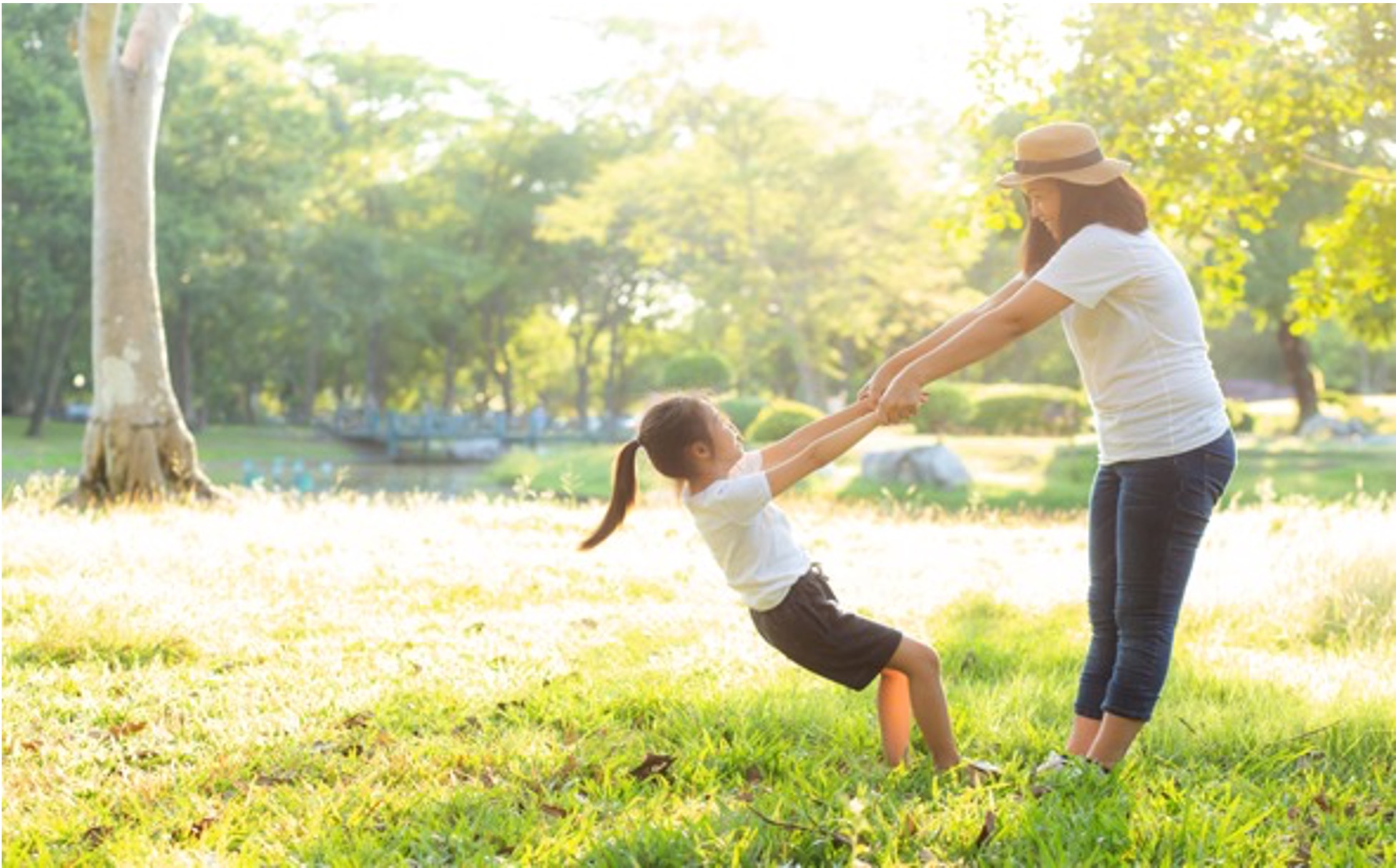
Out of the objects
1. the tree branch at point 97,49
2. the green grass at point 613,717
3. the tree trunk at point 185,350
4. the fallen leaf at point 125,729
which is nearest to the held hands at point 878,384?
the green grass at point 613,717

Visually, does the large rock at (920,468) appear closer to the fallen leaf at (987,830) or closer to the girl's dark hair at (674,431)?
the girl's dark hair at (674,431)

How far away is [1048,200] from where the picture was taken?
4.15m

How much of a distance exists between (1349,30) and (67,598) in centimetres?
848

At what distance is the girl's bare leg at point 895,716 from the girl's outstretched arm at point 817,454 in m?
0.76

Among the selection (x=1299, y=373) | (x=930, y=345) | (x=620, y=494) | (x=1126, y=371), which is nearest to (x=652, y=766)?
(x=620, y=494)

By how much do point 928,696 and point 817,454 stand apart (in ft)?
2.73

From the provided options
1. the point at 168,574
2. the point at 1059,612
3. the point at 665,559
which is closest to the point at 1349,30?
the point at 1059,612

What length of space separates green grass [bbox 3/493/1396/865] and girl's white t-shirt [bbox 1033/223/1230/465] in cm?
102

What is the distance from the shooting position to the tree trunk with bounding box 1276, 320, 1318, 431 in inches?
1277

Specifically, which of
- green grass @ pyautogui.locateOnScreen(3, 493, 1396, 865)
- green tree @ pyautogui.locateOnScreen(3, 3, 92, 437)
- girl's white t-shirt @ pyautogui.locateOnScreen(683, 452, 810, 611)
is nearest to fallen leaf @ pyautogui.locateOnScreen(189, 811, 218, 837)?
green grass @ pyautogui.locateOnScreen(3, 493, 1396, 865)

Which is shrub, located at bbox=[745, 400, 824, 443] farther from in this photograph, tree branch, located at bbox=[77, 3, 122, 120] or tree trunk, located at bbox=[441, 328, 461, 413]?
tree trunk, located at bbox=[441, 328, 461, 413]

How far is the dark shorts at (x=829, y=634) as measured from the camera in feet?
13.8

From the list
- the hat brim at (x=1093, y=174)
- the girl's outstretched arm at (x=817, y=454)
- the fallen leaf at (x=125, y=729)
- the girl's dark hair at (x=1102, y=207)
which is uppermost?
the hat brim at (x=1093, y=174)

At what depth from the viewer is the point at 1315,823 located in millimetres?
4027
